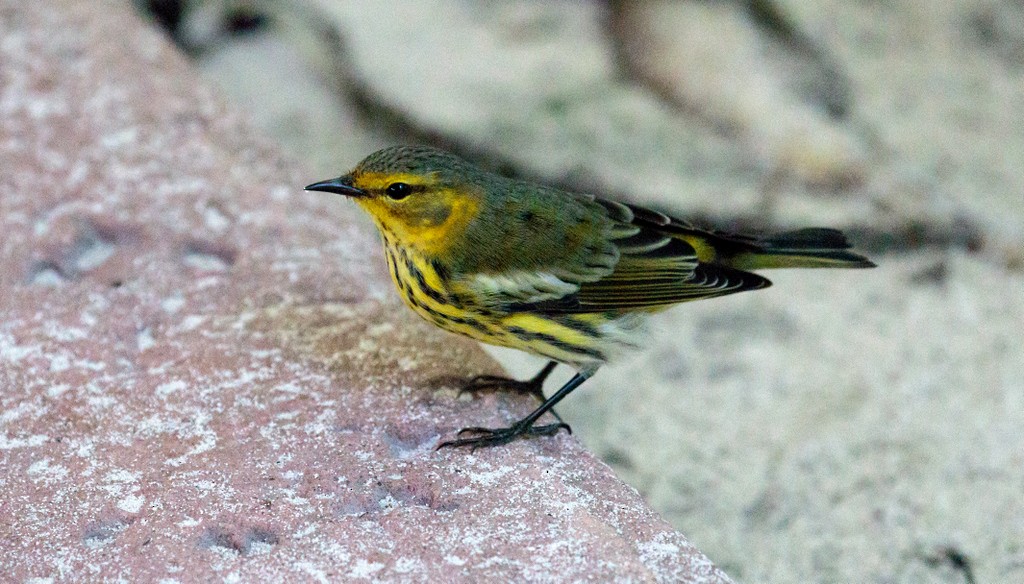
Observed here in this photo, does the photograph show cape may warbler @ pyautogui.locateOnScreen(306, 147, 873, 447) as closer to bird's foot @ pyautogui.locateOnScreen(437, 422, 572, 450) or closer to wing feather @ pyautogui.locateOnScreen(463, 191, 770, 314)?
wing feather @ pyautogui.locateOnScreen(463, 191, 770, 314)

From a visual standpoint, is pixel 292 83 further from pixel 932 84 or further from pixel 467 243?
pixel 932 84

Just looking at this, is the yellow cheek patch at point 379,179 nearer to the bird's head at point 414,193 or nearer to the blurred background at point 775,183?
the bird's head at point 414,193

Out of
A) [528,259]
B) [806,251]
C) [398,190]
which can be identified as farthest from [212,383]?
[806,251]

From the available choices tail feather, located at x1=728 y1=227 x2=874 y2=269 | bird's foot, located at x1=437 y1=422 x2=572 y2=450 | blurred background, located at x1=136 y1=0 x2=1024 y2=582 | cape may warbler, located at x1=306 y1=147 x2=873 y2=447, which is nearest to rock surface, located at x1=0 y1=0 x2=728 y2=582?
bird's foot, located at x1=437 y1=422 x2=572 y2=450

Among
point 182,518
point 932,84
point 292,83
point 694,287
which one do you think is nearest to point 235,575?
point 182,518

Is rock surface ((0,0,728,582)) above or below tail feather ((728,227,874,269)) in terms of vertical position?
below

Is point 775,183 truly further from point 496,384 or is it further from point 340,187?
point 340,187

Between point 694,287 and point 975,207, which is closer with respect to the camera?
point 694,287
